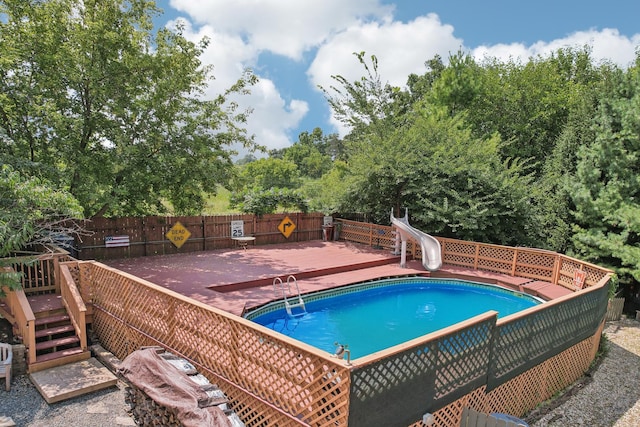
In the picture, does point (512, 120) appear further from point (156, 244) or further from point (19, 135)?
point (19, 135)

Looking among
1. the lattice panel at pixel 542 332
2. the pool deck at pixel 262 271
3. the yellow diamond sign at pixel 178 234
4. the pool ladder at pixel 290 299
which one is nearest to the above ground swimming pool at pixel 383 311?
the pool ladder at pixel 290 299

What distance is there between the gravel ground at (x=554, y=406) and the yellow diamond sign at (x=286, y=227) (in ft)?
33.9

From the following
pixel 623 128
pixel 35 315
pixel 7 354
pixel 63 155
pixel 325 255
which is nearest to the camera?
pixel 7 354

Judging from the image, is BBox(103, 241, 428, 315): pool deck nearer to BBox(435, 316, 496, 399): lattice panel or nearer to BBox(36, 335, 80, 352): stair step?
BBox(36, 335, 80, 352): stair step

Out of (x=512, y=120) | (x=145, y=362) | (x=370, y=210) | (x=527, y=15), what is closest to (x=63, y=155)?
(x=145, y=362)

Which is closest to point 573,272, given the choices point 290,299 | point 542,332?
point 542,332

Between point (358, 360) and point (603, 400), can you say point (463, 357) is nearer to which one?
point (358, 360)

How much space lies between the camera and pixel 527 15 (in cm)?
1827

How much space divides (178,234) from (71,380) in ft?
25.3

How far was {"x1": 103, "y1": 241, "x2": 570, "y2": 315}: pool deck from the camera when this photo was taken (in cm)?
957

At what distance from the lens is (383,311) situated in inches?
408

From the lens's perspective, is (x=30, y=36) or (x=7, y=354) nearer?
(x=7, y=354)

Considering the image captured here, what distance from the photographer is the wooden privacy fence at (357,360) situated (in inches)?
151

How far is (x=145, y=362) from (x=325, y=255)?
30.5ft
